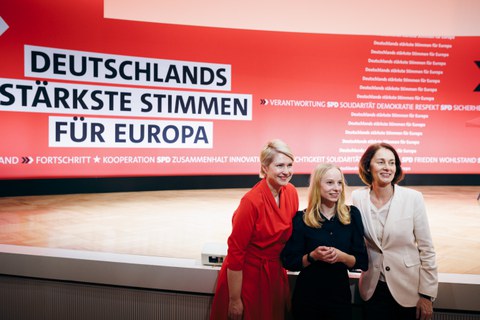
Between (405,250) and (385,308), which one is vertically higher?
(405,250)

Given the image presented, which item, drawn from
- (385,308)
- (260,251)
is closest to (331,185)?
(260,251)

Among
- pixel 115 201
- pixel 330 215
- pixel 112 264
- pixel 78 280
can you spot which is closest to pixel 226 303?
pixel 330 215

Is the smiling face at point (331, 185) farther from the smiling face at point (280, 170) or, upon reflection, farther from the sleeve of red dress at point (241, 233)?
the sleeve of red dress at point (241, 233)

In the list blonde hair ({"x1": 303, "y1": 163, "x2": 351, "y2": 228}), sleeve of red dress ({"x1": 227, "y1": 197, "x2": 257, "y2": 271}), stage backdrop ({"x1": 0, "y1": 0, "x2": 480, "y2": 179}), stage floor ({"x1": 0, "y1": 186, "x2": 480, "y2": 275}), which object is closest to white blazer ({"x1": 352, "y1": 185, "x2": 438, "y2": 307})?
blonde hair ({"x1": 303, "y1": 163, "x2": 351, "y2": 228})

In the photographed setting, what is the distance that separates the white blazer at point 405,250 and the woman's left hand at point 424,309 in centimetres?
2

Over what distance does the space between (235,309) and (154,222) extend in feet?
8.44

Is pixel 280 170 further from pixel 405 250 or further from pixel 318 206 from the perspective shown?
pixel 405 250

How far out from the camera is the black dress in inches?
72.8

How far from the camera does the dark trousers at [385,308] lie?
1.93 m

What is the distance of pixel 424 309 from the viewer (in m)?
1.87

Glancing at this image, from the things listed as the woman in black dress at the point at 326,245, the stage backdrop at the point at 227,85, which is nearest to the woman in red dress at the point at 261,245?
the woman in black dress at the point at 326,245

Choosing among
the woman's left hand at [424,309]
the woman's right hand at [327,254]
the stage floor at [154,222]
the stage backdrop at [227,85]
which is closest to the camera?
the woman's right hand at [327,254]

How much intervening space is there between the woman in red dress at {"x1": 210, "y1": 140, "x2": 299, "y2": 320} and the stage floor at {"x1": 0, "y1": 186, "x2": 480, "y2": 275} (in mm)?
1085

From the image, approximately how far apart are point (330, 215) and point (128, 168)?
5.07 metres
